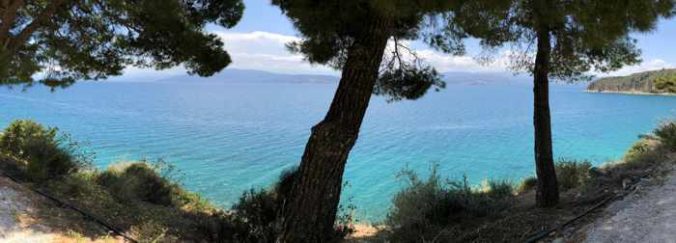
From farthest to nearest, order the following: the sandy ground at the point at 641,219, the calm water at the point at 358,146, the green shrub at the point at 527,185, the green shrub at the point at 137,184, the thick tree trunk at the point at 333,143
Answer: the calm water at the point at 358,146, the green shrub at the point at 527,185, the green shrub at the point at 137,184, the thick tree trunk at the point at 333,143, the sandy ground at the point at 641,219

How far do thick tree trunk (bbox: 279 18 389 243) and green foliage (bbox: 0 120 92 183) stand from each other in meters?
3.60

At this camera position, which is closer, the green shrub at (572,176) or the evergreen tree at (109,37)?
the evergreen tree at (109,37)

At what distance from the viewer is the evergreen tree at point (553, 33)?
4516 millimetres

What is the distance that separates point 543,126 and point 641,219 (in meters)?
1.71

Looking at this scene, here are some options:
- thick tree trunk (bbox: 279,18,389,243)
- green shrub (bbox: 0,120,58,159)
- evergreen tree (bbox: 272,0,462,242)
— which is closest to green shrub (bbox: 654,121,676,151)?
evergreen tree (bbox: 272,0,462,242)

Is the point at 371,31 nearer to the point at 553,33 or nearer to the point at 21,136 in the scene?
the point at 553,33

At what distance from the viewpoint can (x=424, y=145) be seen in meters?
27.4

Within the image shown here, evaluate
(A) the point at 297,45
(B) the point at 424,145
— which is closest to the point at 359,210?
(A) the point at 297,45

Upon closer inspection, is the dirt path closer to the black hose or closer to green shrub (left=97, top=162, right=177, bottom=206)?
the black hose

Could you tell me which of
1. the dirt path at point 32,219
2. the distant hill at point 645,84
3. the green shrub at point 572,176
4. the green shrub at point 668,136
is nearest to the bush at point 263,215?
the dirt path at point 32,219

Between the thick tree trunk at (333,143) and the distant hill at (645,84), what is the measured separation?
3555 inches

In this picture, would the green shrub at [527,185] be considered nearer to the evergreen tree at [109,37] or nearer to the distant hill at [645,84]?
the evergreen tree at [109,37]

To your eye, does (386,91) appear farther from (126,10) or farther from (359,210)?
(359,210)

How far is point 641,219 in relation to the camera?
15.5 ft
